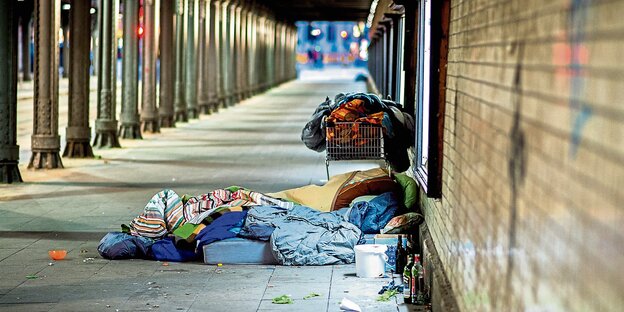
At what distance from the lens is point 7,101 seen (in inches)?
628

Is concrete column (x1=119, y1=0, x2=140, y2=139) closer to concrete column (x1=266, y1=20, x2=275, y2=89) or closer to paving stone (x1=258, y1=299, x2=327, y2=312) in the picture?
paving stone (x1=258, y1=299, x2=327, y2=312)

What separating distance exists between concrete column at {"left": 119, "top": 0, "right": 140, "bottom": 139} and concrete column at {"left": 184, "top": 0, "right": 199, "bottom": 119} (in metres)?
8.59

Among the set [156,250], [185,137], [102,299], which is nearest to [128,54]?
[185,137]

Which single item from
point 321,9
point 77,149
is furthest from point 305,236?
point 321,9

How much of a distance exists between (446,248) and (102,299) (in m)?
2.68

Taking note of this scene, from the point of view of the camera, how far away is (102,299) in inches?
317

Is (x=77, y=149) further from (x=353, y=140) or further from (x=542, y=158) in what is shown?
(x=542, y=158)

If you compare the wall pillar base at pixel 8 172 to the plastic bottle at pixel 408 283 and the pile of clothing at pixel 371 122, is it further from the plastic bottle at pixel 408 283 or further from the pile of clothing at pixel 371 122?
the plastic bottle at pixel 408 283

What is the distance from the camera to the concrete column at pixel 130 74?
81.1 feet

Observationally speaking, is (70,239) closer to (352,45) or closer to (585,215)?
(585,215)

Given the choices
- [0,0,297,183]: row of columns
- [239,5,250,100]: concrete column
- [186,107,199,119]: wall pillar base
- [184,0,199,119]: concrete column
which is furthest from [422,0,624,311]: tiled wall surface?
[239,5,250,100]: concrete column

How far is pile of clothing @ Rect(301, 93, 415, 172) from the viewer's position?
11.6 meters

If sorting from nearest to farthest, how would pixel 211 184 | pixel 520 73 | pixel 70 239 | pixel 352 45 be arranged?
1. pixel 520 73
2. pixel 70 239
3. pixel 211 184
4. pixel 352 45

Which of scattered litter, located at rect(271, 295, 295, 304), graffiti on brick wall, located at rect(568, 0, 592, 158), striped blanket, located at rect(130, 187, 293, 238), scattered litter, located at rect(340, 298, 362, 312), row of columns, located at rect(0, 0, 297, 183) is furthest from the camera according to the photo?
row of columns, located at rect(0, 0, 297, 183)
